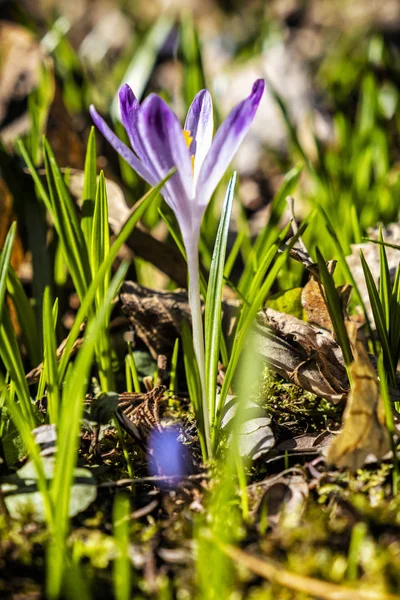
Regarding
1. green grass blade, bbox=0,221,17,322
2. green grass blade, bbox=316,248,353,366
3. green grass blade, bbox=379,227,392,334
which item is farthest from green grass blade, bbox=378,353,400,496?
green grass blade, bbox=0,221,17,322

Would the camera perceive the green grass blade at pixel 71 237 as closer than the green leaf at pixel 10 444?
No

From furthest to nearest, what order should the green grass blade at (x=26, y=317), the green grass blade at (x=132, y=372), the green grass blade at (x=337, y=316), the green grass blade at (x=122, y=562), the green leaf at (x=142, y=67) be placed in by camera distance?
1. the green leaf at (x=142, y=67)
2. the green grass blade at (x=26, y=317)
3. the green grass blade at (x=132, y=372)
4. the green grass blade at (x=337, y=316)
5. the green grass blade at (x=122, y=562)

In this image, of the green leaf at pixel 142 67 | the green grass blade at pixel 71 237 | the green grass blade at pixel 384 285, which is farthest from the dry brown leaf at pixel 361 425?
the green leaf at pixel 142 67

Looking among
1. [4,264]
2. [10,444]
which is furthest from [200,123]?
[10,444]

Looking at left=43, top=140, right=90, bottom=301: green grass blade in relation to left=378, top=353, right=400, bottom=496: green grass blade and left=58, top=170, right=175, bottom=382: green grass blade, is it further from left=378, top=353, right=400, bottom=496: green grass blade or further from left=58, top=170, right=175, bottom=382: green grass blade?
left=378, top=353, right=400, bottom=496: green grass blade

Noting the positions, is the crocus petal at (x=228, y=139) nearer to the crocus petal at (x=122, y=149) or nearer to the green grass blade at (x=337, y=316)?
the crocus petal at (x=122, y=149)

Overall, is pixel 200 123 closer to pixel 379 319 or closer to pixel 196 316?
pixel 196 316

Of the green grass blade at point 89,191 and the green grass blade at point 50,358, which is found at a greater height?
the green grass blade at point 89,191
